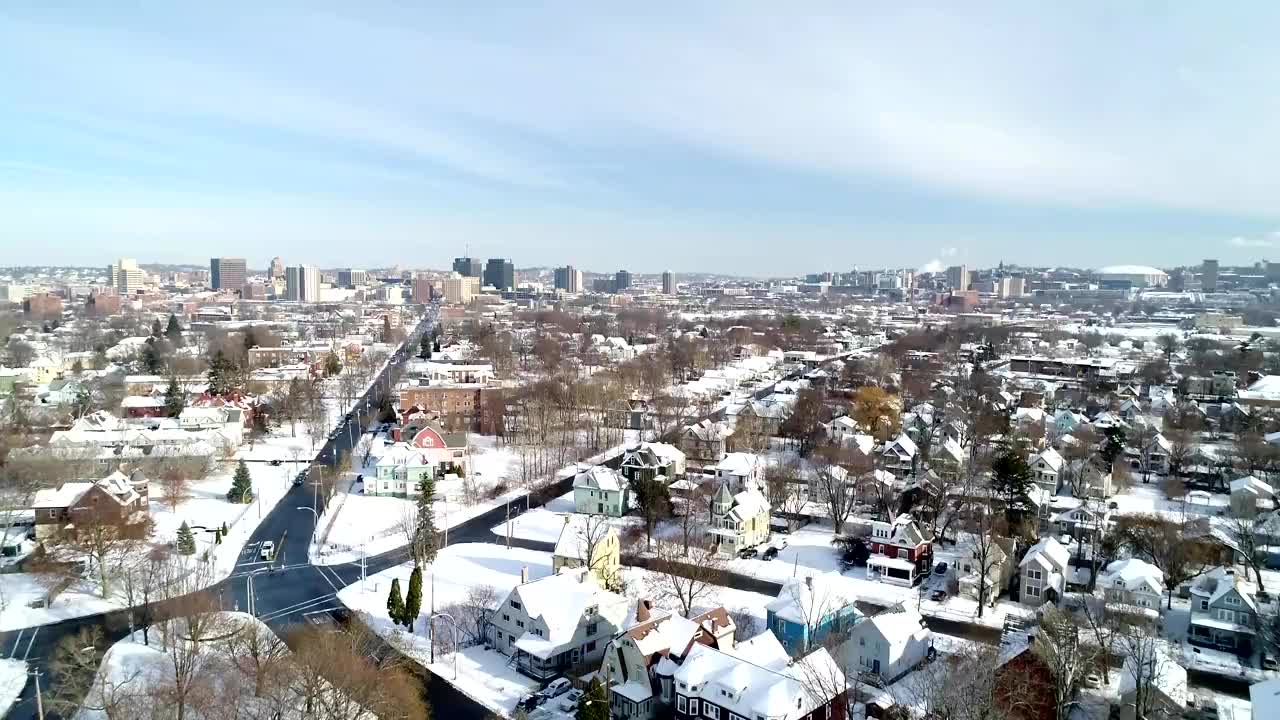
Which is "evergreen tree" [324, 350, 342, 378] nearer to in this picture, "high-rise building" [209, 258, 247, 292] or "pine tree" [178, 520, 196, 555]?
"pine tree" [178, 520, 196, 555]

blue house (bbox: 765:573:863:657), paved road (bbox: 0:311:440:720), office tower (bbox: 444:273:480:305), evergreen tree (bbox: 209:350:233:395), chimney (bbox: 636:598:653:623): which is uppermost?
office tower (bbox: 444:273:480:305)

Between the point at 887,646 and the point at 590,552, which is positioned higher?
the point at 590,552

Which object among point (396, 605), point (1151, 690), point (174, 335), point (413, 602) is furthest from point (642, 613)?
point (174, 335)

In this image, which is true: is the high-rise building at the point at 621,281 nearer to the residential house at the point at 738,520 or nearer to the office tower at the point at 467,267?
the office tower at the point at 467,267

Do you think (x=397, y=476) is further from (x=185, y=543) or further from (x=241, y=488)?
(x=185, y=543)

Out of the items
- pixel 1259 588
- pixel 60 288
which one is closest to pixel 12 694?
pixel 1259 588

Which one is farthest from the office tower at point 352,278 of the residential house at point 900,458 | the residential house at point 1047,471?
the residential house at point 1047,471

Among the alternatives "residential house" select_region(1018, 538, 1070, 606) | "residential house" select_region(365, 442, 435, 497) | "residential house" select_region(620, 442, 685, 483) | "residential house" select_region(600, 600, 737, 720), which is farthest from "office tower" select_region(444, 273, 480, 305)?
"residential house" select_region(600, 600, 737, 720)
